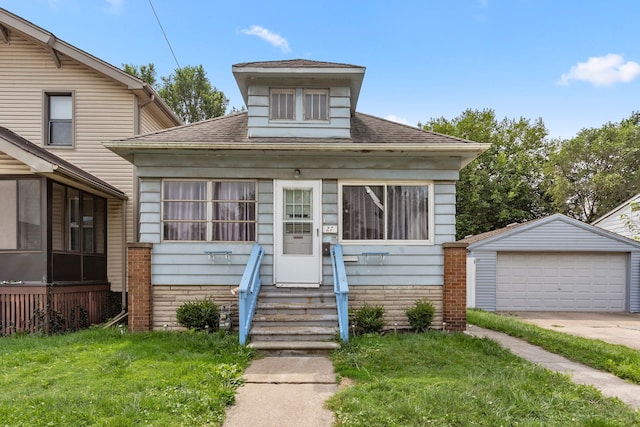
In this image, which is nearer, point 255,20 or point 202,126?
point 202,126

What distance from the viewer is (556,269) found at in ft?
46.4

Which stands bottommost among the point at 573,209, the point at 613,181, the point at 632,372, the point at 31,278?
the point at 632,372

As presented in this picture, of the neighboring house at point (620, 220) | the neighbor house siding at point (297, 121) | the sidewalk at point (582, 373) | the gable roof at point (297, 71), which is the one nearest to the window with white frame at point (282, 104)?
the neighbor house siding at point (297, 121)

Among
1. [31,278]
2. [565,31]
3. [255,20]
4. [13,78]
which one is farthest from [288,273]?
[565,31]

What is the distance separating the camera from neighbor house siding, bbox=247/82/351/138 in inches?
314

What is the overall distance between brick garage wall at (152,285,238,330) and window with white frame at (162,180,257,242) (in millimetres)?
920

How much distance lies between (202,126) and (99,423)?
6074 mm

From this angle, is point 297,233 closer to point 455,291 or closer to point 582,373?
point 455,291

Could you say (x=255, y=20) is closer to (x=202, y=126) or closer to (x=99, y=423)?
(x=202, y=126)

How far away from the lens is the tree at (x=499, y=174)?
2444cm

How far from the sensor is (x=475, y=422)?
3756 mm

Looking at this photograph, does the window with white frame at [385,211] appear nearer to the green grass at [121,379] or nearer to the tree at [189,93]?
the green grass at [121,379]

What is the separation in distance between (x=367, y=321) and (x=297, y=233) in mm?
2062

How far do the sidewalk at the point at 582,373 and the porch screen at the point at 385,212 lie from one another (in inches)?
101
